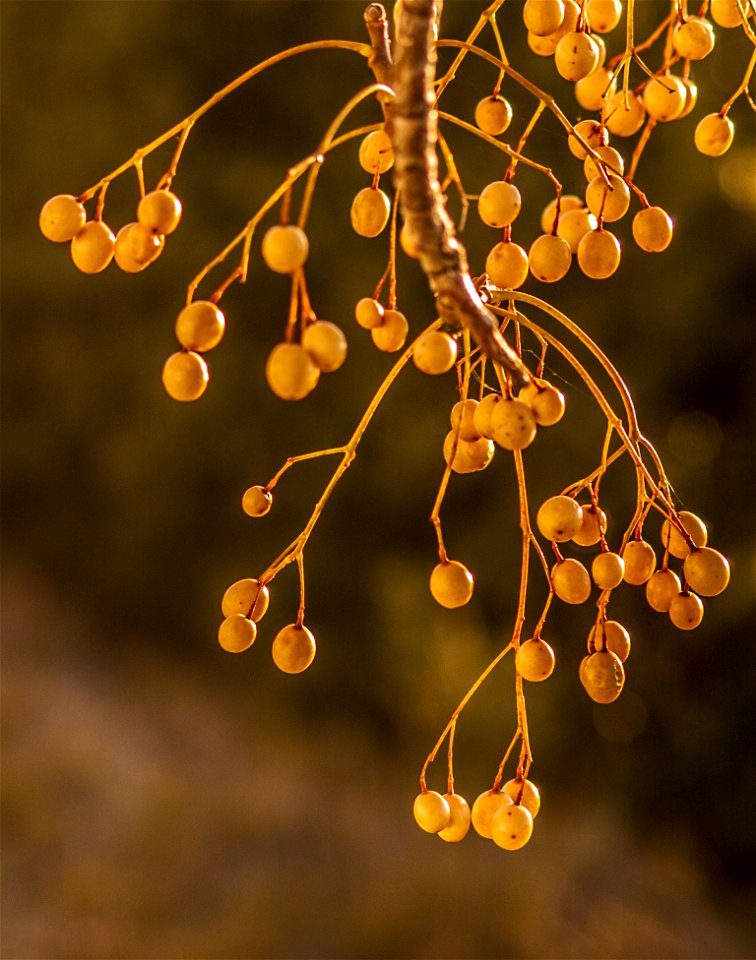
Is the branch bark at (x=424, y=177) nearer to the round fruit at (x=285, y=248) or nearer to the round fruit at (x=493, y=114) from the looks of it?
the round fruit at (x=285, y=248)

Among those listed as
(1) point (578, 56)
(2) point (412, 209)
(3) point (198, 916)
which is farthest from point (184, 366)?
(3) point (198, 916)

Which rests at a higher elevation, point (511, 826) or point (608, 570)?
point (608, 570)

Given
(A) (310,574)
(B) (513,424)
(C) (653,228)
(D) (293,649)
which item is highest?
(C) (653,228)

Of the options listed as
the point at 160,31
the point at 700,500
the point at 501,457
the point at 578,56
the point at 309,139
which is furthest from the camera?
the point at 160,31

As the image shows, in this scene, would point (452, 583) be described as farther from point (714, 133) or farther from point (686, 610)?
point (714, 133)

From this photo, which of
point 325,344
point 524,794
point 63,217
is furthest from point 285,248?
point 524,794

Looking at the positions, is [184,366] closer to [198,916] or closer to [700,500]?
[700,500]
